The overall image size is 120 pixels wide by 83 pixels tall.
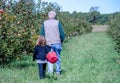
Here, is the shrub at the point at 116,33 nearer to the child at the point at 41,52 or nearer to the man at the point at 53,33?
the man at the point at 53,33

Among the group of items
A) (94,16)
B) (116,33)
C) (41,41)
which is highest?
(41,41)

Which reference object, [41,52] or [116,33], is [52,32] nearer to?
[41,52]

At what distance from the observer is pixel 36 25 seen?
20.8m

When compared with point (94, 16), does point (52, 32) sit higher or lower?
higher

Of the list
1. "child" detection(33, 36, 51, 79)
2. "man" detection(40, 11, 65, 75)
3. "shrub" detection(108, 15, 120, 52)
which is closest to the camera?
"child" detection(33, 36, 51, 79)

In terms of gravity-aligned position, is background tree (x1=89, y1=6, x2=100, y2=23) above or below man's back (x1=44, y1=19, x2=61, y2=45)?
below

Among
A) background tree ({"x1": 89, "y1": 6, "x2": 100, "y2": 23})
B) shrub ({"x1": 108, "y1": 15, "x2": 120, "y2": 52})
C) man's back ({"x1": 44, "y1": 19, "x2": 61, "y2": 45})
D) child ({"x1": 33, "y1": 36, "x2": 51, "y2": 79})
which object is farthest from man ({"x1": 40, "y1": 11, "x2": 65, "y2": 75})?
background tree ({"x1": 89, "y1": 6, "x2": 100, "y2": 23})

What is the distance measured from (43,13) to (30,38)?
7683 mm

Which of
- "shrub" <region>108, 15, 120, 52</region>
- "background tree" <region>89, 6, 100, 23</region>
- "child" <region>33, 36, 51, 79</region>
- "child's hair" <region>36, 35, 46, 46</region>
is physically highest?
"child's hair" <region>36, 35, 46, 46</region>

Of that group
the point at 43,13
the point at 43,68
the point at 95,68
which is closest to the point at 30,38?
the point at 95,68

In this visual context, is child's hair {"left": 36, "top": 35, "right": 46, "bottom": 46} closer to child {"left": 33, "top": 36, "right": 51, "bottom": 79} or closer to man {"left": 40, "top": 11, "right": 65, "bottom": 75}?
child {"left": 33, "top": 36, "right": 51, "bottom": 79}

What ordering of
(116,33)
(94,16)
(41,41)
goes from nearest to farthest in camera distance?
1. (41,41)
2. (116,33)
3. (94,16)

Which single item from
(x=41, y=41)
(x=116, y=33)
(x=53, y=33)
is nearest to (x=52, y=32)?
(x=53, y=33)

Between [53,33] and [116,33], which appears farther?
[116,33]
